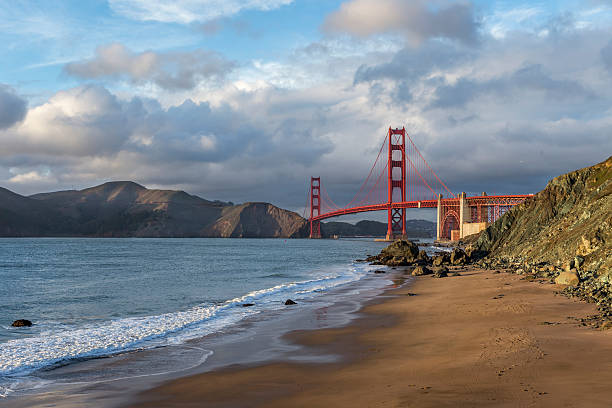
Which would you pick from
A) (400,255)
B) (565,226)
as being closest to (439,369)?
(565,226)

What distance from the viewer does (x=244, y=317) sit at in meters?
15.8

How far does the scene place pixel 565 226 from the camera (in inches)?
1041

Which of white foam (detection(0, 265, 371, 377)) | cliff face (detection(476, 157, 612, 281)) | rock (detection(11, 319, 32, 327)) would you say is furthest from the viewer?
cliff face (detection(476, 157, 612, 281))

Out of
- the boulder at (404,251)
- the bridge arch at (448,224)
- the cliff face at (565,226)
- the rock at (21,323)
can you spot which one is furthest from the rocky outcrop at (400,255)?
the bridge arch at (448,224)

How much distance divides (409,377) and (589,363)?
9.35ft

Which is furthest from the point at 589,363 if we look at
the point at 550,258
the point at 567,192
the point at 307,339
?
the point at 567,192

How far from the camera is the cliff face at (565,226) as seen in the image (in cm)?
1942

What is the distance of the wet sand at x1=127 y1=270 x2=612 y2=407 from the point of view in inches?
253

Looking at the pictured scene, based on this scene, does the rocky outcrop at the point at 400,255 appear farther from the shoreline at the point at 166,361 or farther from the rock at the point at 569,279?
the shoreline at the point at 166,361

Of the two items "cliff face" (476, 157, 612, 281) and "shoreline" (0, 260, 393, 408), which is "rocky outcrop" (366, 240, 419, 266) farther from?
"shoreline" (0, 260, 393, 408)

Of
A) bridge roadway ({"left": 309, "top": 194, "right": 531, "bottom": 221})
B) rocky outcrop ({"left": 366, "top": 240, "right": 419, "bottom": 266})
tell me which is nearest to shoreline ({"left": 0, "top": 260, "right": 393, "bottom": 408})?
rocky outcrop ({"left": 366, "top": 240, "right": 419, "bottom": 266})

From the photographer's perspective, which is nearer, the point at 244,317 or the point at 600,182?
the point at 244,317

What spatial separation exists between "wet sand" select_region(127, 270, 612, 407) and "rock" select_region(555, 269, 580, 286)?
3.36 metres

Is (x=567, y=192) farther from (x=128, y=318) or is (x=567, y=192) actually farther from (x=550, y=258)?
(x=128, y=318)
